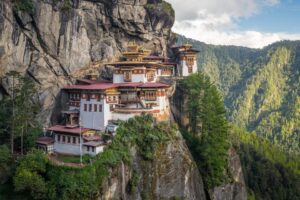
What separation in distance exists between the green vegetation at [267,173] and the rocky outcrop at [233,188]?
772 inches

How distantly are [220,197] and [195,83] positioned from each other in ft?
69.3

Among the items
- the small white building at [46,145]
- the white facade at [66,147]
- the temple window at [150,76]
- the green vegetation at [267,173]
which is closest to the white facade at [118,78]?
the temple window at [150,76]

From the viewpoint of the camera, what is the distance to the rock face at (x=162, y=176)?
45.2m

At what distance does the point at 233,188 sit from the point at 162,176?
70.4ft

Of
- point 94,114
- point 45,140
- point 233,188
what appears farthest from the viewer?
point 233,188

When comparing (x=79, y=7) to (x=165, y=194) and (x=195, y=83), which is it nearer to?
(x=195, y=83)

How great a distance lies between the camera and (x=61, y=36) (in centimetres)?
6003

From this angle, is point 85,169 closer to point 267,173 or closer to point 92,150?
point 92,150

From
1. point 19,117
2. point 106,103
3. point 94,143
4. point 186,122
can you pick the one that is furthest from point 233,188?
point 19,117

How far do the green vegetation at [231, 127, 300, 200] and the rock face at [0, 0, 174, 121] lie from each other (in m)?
45.3

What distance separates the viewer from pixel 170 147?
51250mm

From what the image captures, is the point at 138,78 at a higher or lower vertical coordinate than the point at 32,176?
higher

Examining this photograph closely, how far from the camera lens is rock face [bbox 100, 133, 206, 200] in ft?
148

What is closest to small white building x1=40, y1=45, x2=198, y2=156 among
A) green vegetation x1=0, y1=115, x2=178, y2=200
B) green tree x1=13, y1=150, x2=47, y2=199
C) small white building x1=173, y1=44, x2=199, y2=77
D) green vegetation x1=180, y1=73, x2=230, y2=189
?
Answer: green vegetation x1=0, y1=115, x2=178, y2=200
